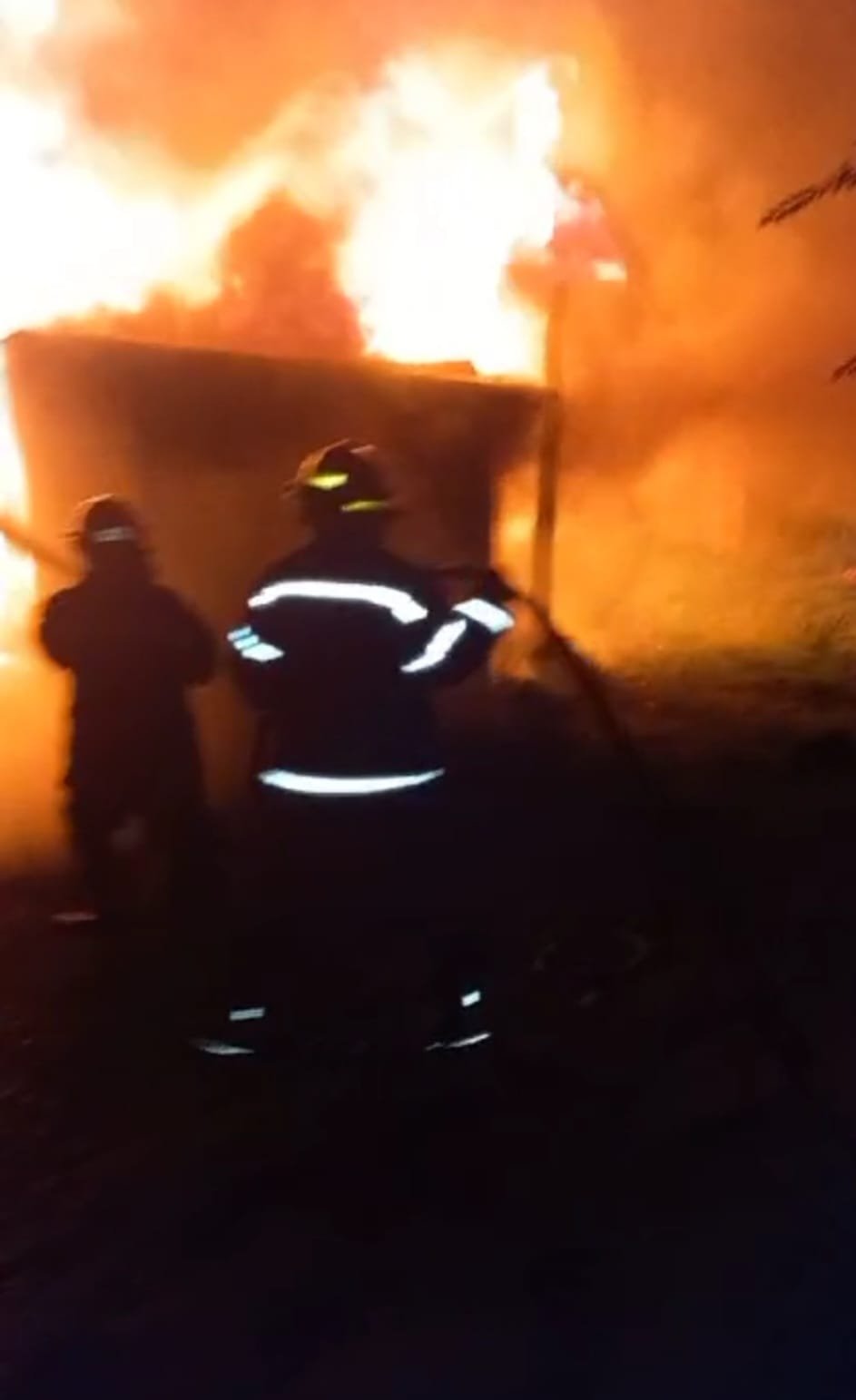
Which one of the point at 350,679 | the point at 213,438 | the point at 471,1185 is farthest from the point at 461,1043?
the point at 213,438

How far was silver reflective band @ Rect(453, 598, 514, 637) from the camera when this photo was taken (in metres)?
4.30

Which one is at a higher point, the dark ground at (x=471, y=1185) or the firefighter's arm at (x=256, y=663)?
the firefighter's arm at (x=256, y=663)

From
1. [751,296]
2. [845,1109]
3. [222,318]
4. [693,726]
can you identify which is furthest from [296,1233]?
[751,296]

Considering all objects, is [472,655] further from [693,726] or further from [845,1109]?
[693,726]

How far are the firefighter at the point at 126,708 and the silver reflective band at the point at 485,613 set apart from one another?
134 cm

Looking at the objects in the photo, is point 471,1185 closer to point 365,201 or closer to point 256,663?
point 256,663

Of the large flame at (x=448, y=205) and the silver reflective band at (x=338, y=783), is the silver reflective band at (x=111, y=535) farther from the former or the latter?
the large flame at (x=448, y=205)

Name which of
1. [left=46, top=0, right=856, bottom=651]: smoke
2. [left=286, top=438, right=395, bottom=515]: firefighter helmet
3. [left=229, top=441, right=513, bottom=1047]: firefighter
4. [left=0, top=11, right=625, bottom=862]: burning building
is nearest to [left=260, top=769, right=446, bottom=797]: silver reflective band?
[left=229, top=441, right=513, bottom=1047]: firefighter

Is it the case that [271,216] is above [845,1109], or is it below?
above

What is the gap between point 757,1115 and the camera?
4180 mm

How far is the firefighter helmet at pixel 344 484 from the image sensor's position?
13.6 ft

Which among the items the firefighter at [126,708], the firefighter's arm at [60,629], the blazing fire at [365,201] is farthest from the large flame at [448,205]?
the firefighter's arm at [60,629]

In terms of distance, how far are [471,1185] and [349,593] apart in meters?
1.73

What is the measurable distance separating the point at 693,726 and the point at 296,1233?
288 inches
